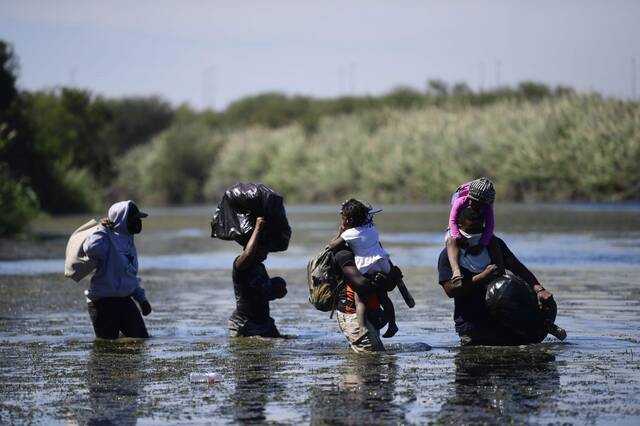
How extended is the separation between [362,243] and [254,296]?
1.68 m

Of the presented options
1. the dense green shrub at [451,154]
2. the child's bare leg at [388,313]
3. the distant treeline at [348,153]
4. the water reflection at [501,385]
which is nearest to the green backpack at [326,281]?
the child's bare leg at [388,313]

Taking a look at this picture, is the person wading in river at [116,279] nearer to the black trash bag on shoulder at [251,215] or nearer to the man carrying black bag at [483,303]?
the black trash bag on shoulder at [251,215]

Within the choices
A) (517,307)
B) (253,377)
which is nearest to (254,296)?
(517,307)

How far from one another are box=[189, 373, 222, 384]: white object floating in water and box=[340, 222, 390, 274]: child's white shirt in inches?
88.0

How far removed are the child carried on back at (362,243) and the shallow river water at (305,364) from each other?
502mm

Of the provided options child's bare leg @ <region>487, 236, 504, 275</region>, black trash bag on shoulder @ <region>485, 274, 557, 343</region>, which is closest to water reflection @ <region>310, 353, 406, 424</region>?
black trash bag on shoulder @ <region>485, 274, 557, 343</region>

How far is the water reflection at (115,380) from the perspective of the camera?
977 centimetres

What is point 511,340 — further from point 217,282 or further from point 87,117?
point 87,117

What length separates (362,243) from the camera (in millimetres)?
13125

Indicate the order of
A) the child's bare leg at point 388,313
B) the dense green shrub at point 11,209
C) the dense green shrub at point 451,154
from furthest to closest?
the dense green shrub at point 451,154
the dense green shrub at point 11,209
the child's bare leg at point 388,313

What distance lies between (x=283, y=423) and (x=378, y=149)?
56.6m

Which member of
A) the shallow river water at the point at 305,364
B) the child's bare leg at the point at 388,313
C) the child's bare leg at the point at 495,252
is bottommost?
the shallow river water at the point at 305,364

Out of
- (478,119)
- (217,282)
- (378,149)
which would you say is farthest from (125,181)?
(217,282)

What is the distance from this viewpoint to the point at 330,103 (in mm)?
103812
